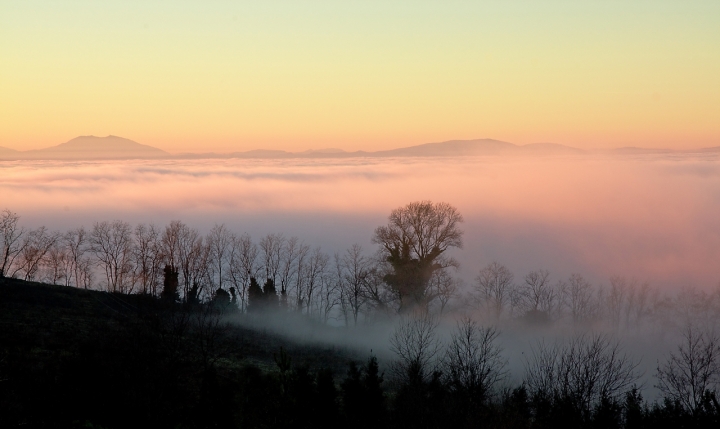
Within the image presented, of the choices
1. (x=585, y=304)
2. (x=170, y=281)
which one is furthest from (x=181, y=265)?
(x=585, y=304)

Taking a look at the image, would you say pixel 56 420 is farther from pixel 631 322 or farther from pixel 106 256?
pixel 631 322

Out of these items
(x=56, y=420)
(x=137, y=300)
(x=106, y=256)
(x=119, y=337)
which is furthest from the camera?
(x=106, y=256)

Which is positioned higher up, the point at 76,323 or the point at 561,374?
the point at 76,323

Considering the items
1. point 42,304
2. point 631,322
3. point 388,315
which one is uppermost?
point 42,304

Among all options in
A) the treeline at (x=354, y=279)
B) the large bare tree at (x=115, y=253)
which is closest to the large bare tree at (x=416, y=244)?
the treeline at (x=354, y=279)

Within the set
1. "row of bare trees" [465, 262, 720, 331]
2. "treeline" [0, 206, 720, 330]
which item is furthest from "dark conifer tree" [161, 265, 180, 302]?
"row of bare trees" [465, 262, 720, 331]

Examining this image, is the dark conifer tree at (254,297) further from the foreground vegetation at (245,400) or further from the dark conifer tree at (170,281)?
the foreground vegetation at (245,400)

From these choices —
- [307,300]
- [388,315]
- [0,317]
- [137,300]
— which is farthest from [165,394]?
[307,300]

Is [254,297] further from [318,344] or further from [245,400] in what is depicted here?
[245,400]

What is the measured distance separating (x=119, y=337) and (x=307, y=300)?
157ft

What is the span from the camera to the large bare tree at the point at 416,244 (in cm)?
6334

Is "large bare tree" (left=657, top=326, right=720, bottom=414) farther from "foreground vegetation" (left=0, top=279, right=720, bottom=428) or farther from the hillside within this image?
the hillside

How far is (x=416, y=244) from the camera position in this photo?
218ft

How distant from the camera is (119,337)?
3753cm
